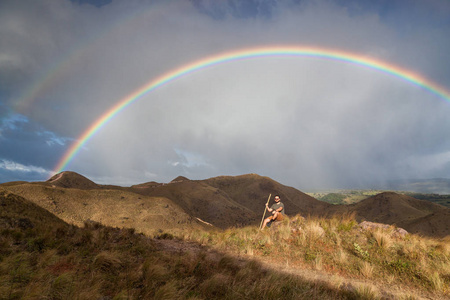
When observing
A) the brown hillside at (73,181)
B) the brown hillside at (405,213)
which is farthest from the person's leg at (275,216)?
the brown hillside at (73,181)

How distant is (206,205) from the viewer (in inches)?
1857

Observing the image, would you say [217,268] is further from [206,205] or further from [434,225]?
[206,205]

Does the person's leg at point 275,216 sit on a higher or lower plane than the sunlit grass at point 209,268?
higher

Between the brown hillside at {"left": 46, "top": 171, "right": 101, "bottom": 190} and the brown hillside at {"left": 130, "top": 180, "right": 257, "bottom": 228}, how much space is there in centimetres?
1009

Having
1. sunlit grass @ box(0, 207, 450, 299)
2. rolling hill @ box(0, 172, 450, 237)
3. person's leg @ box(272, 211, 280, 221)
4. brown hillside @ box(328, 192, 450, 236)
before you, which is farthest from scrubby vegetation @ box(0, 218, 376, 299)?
brown hillside @ box(328, 192, 450, 236)

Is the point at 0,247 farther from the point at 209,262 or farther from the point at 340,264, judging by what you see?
the point at 340,264

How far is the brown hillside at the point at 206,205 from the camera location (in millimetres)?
42281

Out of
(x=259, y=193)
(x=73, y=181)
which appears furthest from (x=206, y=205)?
(x=73, y=181)

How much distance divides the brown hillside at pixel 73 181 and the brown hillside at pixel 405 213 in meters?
56.4

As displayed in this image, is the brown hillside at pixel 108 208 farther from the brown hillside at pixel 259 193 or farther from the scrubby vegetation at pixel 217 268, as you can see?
the brown hillside at pixel 259 193

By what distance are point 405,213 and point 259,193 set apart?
37154 millimetres

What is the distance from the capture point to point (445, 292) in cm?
562

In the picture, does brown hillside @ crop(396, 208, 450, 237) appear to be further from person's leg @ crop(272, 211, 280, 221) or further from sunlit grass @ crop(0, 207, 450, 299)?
sunlit grass @ crop(0, 207, 450, 299)

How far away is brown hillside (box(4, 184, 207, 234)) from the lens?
2427 centimetres
